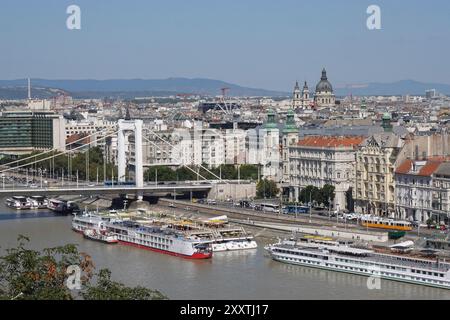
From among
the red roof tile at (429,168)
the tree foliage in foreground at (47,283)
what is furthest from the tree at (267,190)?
the tree foliage in foreground at (47,283)

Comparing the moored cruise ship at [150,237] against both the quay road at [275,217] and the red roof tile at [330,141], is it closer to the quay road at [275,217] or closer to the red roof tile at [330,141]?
the quay road at [275,217]

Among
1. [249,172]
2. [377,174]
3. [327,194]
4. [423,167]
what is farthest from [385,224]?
[249,172]

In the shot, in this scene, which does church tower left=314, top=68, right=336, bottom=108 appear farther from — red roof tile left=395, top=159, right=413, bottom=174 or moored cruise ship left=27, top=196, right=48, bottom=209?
red roof tile left=395, top=159, right=413, bottom=174

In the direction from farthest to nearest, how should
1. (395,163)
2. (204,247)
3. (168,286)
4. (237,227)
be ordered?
(395,163) < (237,227) < (204,247) < (168,286)

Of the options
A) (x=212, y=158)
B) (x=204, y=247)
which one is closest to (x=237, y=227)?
(x=204, y=247)

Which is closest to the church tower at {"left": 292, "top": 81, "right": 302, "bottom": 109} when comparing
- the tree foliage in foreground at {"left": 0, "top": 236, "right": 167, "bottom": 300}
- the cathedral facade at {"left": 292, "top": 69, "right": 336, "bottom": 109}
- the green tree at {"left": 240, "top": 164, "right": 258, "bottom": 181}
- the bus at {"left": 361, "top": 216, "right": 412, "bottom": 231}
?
the cathedral facade at {"left": 292, "top": 69, "right": 336, "bottom": 109}

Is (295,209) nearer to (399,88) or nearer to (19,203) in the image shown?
(19,203)

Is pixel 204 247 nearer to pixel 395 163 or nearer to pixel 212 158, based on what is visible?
pixel 395 163
